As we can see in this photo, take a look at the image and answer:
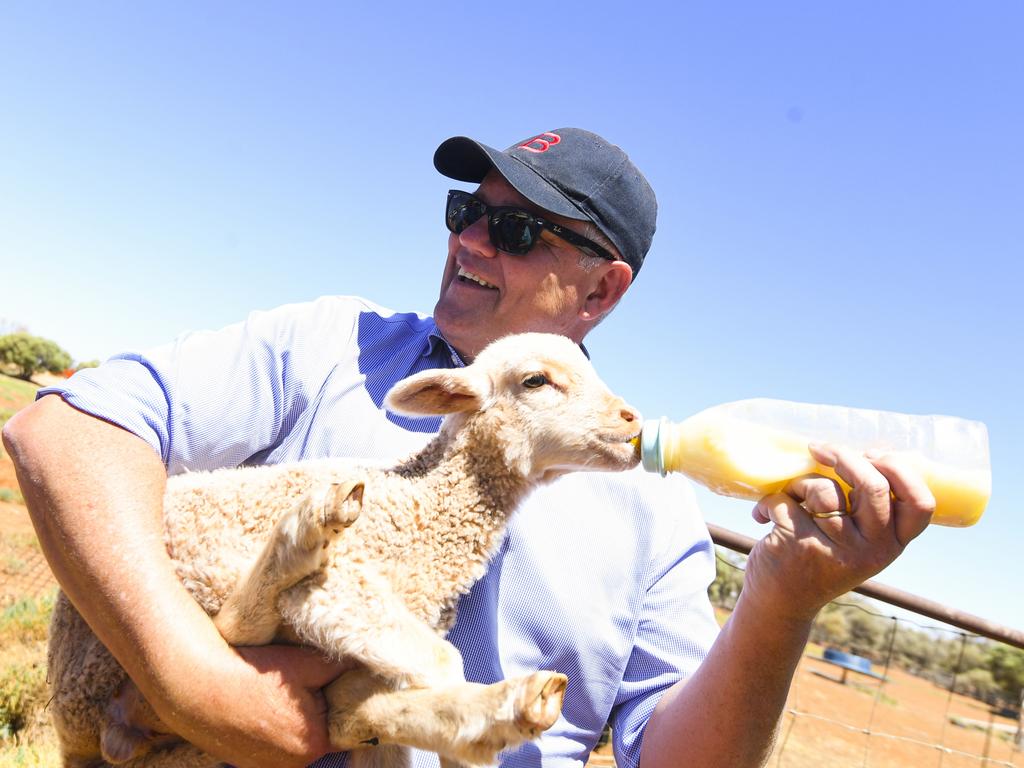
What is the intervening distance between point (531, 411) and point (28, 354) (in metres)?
49.0

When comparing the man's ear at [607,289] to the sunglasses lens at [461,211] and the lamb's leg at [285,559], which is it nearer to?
the sunglasses lens at [461,211]

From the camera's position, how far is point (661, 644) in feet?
9.14

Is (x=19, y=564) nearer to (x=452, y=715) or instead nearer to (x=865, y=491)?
(x=452, y=715)

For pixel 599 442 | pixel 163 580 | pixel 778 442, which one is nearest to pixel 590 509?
pixel 599 442

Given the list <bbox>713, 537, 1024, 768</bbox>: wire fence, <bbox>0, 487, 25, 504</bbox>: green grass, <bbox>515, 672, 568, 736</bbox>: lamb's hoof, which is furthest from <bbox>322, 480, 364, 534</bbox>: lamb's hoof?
<bbox>0, 487, 25, 504</bbox>: green grass

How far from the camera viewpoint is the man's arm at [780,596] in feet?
6.41

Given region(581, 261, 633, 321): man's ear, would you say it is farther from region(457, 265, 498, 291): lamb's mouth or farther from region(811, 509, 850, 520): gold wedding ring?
region(811, 509, 850, 520): gold wedding ring

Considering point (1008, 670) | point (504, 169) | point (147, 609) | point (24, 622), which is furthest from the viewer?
point (1008, 670)

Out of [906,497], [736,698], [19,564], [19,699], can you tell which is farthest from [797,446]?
[19,564]

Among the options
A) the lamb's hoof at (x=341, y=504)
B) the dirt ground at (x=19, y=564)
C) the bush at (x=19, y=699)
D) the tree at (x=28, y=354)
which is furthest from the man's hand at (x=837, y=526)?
the tree at (x=28, y=354)

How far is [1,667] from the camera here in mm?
7645

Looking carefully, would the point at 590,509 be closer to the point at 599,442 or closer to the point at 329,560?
the point at 599,442

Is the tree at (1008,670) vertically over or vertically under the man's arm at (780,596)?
under

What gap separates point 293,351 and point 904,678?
93.4ft
